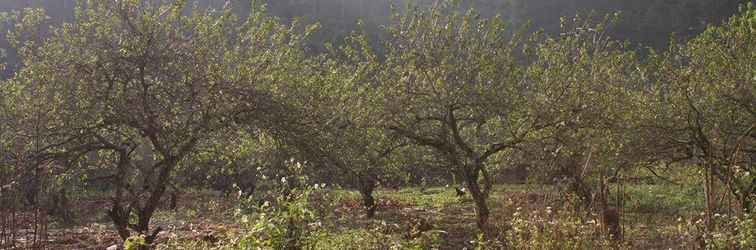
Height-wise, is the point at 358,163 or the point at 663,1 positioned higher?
the point at 663,1

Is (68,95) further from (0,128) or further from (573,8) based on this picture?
(573,8)

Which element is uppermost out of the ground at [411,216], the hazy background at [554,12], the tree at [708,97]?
the hazy background at [554,12]

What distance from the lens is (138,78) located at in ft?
30.0

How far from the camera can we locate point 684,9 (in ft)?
125

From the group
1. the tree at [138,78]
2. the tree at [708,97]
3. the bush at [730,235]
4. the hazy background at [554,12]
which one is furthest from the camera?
the hazy background at [554,12]

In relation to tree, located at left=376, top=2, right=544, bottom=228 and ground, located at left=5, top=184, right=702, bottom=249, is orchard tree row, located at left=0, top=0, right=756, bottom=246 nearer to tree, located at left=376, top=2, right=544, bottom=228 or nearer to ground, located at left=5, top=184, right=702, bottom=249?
tree, located at left=376, top=2, right=544, bottom=228

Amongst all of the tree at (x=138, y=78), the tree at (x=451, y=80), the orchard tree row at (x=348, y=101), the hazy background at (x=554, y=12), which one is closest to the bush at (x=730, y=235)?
the orchard tree row at (x=348, y=101)

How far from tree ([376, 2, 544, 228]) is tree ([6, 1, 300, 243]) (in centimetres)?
246

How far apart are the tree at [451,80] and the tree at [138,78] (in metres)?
2.46

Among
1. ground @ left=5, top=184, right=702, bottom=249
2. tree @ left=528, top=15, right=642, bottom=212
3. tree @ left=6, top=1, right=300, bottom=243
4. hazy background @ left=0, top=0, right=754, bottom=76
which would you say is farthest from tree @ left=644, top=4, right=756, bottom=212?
hazy background @ left=0, top=0, right=754, bottom=76

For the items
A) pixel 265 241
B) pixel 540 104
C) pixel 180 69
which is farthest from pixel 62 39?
pixel 540 104

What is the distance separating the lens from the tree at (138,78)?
8.66 m

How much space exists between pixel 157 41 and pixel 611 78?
24.1ft

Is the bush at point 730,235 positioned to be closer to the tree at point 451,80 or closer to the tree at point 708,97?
the tree at point 708,97
